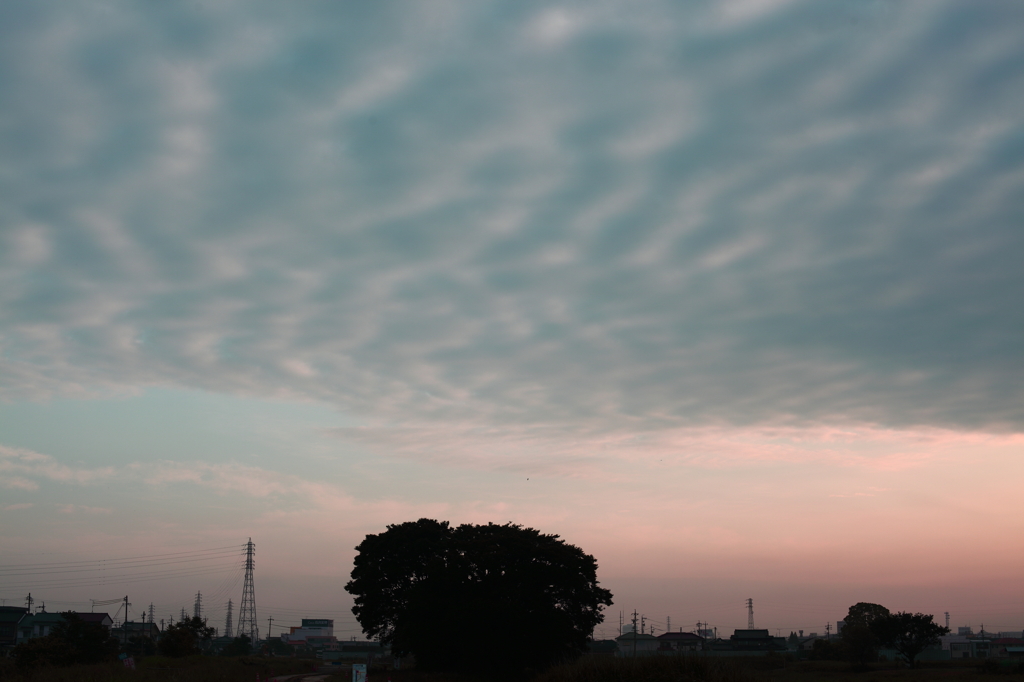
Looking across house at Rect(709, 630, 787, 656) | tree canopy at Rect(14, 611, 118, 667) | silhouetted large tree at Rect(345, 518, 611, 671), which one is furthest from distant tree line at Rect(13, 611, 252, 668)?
house at Rect(709, 630, 787, 656)

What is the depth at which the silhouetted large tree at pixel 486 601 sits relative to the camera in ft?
145

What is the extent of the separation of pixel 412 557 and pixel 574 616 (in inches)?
A: 529

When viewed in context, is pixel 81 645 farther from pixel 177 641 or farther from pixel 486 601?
pixel 486 601

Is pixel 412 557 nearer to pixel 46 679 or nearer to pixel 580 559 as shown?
pixel 580 559

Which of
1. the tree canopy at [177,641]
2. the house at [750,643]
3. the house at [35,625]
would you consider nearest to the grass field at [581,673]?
the tree canopy at [177,641]

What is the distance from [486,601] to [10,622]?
86.2 meters

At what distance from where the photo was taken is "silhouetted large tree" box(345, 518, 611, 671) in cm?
4434

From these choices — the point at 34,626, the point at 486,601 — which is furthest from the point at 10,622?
the point at 486,601

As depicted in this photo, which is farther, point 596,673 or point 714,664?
point 596,673

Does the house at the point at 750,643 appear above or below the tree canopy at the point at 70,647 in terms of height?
below

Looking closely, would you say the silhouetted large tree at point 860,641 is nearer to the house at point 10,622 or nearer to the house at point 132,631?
the house at point 132,631

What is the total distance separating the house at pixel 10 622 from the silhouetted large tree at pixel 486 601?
69810mm

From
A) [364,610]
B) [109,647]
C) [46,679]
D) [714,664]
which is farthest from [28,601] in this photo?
[714,664]

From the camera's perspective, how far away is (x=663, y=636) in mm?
123250
